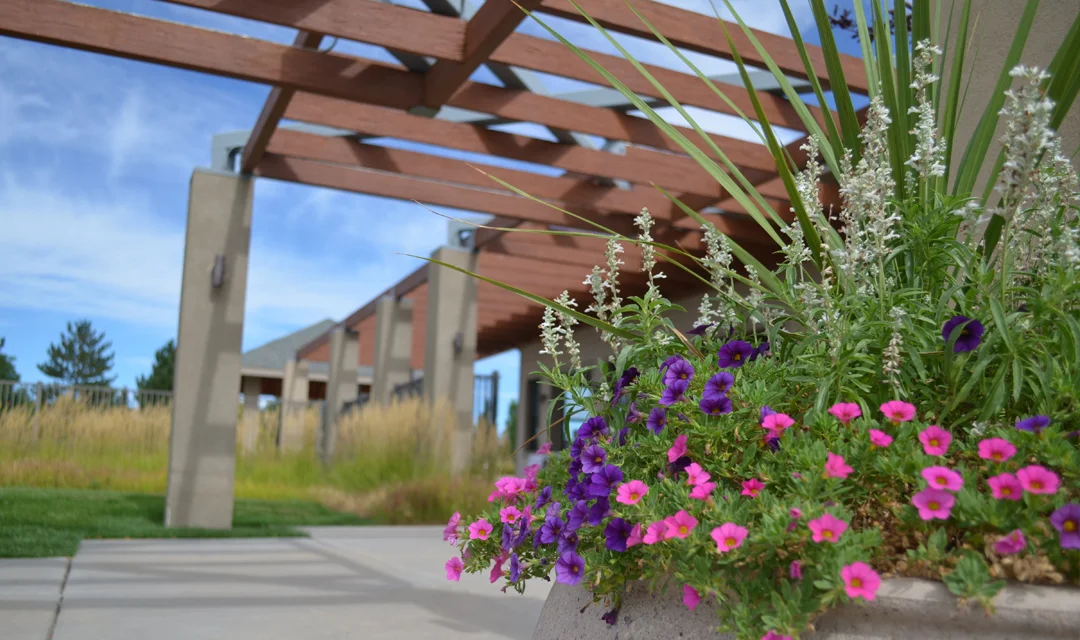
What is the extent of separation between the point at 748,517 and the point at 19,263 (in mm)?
8523

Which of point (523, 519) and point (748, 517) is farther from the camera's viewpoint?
point (523, 519)

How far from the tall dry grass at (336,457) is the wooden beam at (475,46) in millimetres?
3389

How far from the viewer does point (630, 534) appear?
1119 millimetres

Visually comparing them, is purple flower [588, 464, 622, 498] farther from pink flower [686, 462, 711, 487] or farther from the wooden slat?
the wooden slat

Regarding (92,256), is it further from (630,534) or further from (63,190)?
(630,534)

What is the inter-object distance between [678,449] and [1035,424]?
45 centimetres

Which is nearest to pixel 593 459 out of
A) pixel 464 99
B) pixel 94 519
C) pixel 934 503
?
pixel 934 503

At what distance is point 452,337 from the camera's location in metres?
Result: 8.71

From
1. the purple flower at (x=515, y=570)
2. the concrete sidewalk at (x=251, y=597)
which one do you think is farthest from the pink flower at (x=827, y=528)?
the concrete sidewalk at (x=251, y=597)

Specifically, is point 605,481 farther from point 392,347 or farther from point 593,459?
point 392,347

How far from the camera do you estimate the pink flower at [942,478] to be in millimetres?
926

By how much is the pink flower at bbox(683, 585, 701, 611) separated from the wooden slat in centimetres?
326

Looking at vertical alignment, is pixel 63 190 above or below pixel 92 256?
above

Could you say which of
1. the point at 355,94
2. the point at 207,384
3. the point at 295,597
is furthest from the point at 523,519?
the point at 207,384
